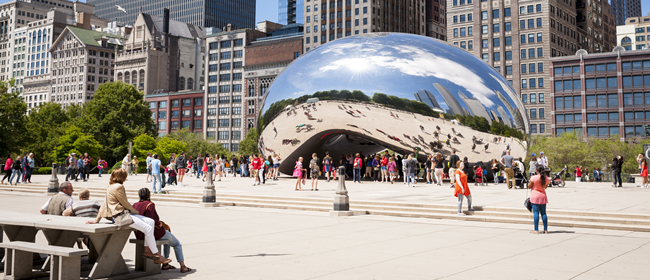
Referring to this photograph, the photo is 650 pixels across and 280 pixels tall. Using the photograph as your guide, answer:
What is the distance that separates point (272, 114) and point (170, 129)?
109 metres

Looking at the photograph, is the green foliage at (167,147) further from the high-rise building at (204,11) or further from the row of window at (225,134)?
the high-rise building at (204,11)

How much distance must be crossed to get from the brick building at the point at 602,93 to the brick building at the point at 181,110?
82867mm

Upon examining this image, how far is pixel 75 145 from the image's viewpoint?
6134cm

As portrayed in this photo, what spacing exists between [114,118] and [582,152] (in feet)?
197

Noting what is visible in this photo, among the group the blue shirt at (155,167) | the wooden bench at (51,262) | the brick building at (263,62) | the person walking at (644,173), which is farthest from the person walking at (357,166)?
the brick building at (263,62)

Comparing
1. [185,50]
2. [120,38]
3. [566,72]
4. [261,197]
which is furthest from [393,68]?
[120,38]

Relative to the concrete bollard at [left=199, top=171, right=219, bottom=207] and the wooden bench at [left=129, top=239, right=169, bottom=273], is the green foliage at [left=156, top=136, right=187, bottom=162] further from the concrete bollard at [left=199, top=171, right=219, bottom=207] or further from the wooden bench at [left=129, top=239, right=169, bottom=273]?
the wooden bench at [left=129, top=239, right=169, bottom=273]

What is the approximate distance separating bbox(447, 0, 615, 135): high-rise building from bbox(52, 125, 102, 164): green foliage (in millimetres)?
72191

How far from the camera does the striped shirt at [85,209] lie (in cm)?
783

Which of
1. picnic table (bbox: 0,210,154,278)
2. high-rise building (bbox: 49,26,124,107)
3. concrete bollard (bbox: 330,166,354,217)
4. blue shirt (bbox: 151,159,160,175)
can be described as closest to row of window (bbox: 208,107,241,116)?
high-rise building (bbox: 49,26,124,107)

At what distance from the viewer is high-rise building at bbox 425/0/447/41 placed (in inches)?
5276

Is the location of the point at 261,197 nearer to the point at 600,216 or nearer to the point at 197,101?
the point at 600,216

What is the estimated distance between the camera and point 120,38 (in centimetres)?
15962

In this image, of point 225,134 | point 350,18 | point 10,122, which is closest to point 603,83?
point 350,18
